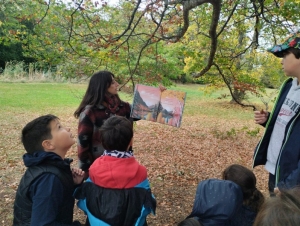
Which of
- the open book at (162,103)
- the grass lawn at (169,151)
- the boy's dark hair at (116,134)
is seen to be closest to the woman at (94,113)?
the open book at (162,103)

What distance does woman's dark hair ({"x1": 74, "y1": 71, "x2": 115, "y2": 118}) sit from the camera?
8.08 feet

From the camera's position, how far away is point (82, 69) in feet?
19.4

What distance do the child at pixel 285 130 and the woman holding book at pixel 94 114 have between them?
133 centimetres

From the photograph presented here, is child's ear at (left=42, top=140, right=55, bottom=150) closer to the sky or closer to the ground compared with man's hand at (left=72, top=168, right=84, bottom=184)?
closer to the sky

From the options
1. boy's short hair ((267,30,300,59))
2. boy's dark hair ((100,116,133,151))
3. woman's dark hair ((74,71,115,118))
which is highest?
boy's short hair ((267,30,300,59))

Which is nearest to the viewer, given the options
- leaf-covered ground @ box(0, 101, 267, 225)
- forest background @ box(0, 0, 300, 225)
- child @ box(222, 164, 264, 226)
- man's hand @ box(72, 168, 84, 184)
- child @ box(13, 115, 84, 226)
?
child @ box(13, 115, 84, 226)

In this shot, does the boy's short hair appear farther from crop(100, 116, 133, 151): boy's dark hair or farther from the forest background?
the forest background

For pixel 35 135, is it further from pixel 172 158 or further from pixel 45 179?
pixel 172 158

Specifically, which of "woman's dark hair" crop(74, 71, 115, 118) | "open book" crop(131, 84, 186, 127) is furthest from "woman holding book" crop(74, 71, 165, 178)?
"open book" crop(131, 84, 186, 127)

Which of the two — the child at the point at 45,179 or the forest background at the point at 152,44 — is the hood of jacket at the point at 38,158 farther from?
the forest background at the point at 152,44

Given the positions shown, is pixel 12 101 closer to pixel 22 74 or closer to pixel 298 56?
pixel 22 74

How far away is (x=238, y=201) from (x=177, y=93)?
1383 mm

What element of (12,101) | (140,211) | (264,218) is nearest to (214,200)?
(140,211)

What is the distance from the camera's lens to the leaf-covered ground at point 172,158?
394 cm
